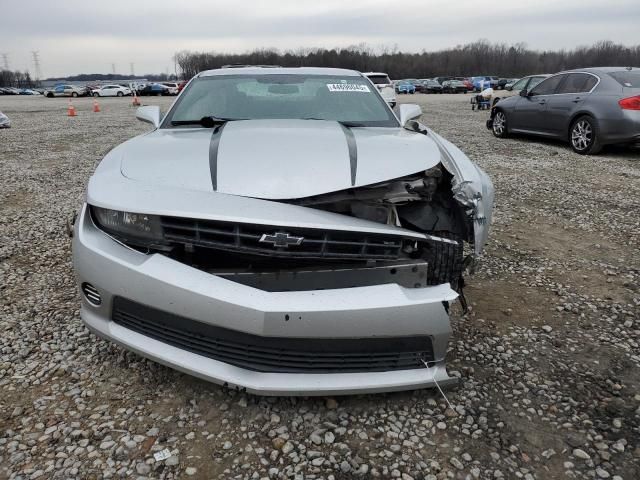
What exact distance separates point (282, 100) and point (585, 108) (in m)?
6.88

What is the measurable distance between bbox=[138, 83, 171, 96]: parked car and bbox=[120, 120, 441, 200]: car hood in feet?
158

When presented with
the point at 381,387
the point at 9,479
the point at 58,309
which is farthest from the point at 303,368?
the point at 58,309

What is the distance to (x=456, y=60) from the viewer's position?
88875 millimetres

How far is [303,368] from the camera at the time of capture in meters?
1.99

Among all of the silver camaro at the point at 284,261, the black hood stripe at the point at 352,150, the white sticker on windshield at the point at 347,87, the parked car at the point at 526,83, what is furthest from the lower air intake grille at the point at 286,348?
the parked car at the point at 526,83

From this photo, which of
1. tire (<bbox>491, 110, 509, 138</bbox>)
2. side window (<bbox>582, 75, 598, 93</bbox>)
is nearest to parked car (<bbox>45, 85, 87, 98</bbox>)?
tire (<bbox>491, 110, 509, 138</bbox>)

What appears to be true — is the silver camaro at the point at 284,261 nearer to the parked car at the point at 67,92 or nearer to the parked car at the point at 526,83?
the parked car at the point at 526,83

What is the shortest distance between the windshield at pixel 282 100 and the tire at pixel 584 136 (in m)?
6.04

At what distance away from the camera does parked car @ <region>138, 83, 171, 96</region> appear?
46.8 m

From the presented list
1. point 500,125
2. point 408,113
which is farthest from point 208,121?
point 500,125

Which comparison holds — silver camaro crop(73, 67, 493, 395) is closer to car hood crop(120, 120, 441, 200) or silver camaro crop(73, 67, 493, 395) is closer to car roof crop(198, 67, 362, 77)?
car hood crop(120, 120, 441, 200)

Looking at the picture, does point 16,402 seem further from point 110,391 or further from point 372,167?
point 372,167

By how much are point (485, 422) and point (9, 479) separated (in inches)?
72.4

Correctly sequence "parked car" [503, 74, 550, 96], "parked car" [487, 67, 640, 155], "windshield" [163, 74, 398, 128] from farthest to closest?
"parked car" [503, 74, 550, 96] → "parked car" [487, 67, 640, 155] → "windshield" [163, 74, 398, 128]
